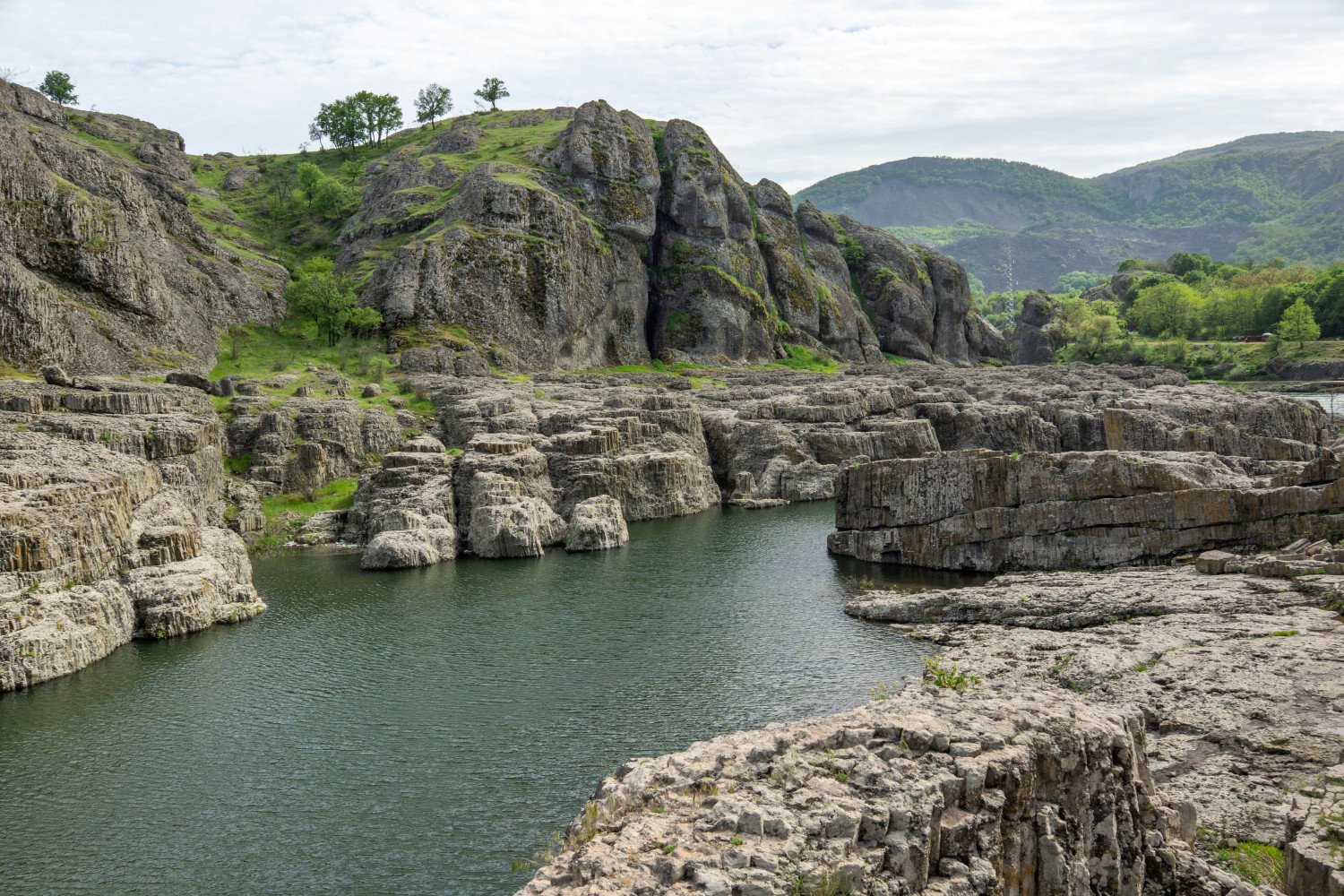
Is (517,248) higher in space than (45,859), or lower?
higher

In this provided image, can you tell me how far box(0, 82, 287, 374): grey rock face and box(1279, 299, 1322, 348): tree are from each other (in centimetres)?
17170

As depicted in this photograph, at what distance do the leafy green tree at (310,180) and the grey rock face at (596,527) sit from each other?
400 feet

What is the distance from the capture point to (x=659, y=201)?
544ft

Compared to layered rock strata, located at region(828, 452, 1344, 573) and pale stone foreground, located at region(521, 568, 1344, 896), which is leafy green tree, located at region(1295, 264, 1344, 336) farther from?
pale stone foreground, located at region(521, 568, 1344, 896)

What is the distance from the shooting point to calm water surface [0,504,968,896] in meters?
27.0

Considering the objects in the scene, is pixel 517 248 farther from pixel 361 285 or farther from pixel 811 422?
pixel 811 422

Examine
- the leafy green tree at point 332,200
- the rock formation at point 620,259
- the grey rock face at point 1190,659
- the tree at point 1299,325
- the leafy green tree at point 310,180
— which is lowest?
the grey rock face at point 1190,659

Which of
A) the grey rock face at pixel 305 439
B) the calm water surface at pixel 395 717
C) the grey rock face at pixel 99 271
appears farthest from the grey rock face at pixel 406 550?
the grey rock face at pixel 99 271

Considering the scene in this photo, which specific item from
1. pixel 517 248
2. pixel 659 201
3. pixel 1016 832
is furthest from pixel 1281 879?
pixel 659 201

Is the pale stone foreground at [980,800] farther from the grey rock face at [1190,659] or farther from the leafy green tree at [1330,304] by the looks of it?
the leafy green tree at [1330,304]

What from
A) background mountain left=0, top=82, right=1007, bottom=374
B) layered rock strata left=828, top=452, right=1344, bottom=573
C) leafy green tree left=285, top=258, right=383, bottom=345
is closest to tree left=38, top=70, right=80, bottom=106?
background mountain left=0, top=82, right=1007, bottom=374

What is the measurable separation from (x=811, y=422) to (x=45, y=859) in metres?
81.8

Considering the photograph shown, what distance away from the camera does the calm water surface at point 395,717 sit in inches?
1065

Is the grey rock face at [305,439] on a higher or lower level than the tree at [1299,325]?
lower
